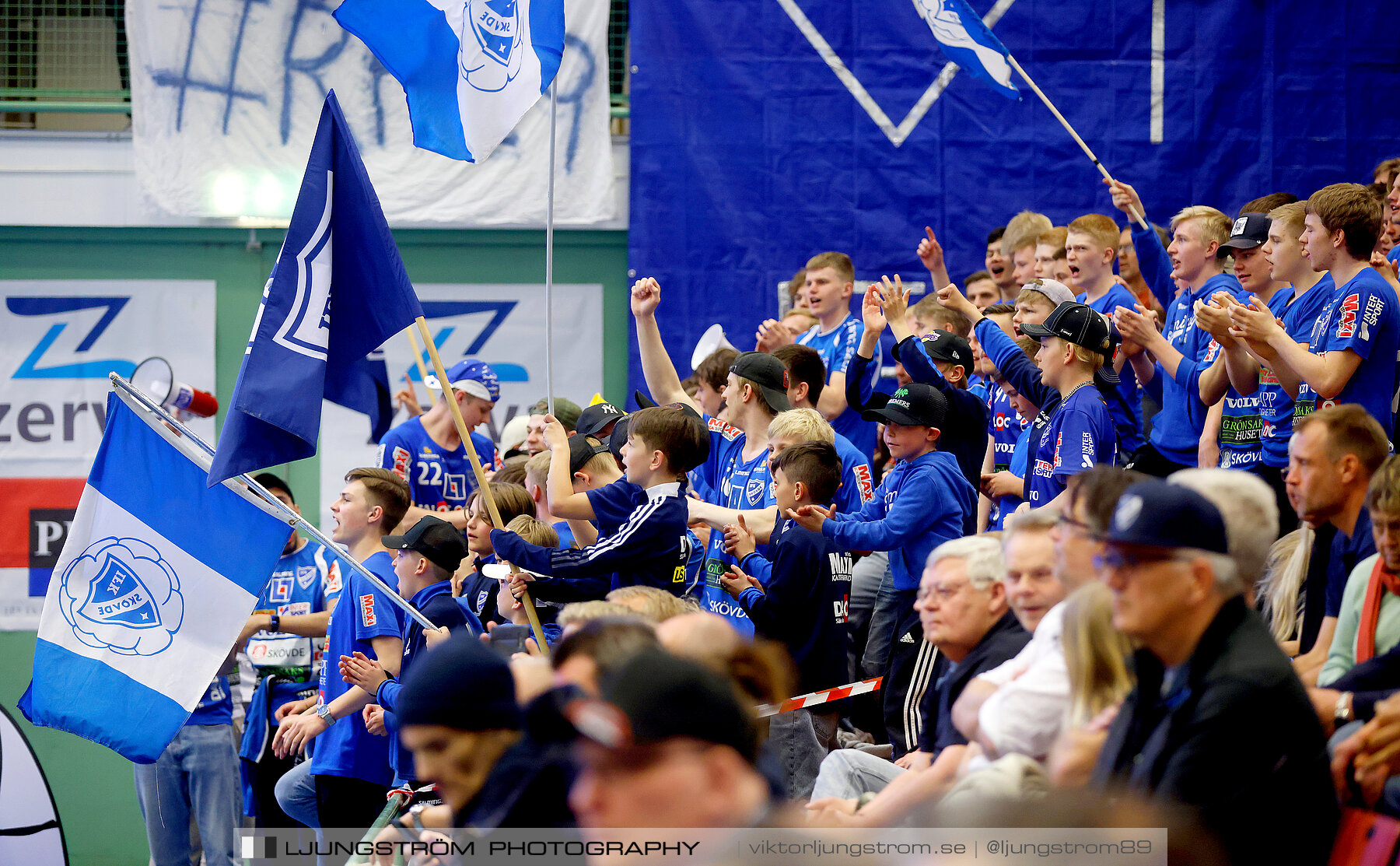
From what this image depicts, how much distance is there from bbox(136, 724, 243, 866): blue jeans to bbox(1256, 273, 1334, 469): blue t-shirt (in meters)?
5.51

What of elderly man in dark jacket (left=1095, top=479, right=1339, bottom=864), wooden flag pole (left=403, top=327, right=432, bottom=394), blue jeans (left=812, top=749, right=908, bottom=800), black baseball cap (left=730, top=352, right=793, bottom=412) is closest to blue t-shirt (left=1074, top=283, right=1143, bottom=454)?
black baseball cap (left=730, top=352, right=793, bottom=412)

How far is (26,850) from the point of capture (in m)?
10.0

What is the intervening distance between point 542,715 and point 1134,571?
3.71 feet

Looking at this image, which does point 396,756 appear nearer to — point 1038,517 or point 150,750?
point 150,750

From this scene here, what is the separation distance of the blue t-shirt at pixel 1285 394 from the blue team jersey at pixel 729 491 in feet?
6.73

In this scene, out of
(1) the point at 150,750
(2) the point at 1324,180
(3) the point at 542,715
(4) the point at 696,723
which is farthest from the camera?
(2) the point at 1324,180

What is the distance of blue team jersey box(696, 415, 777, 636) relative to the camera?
557 cm

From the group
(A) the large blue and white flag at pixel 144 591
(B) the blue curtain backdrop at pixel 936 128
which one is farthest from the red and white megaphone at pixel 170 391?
(A) the large blue and white flag at pixel 144 591

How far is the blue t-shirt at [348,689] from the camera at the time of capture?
5.70 meters

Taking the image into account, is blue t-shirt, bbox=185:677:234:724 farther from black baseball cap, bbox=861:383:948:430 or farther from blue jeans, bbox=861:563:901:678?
black baseball cap, bbox=861:383:948:430

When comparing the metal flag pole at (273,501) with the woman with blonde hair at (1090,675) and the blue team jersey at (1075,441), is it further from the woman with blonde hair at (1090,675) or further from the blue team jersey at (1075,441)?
the woman with blonde hair at (1090,675)

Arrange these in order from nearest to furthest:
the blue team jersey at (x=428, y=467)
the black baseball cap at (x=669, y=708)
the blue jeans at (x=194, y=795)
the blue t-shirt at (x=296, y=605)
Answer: the black baseball cap at (x=669, y=708)
the blue jeans at (x=194, y=795)
the blue t-shirt at (x=296, y=605)
the blue team jersey at (x=428, y=467)

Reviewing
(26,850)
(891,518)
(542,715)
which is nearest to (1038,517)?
(542,715)

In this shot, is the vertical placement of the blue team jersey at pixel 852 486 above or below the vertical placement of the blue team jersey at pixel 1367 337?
below
